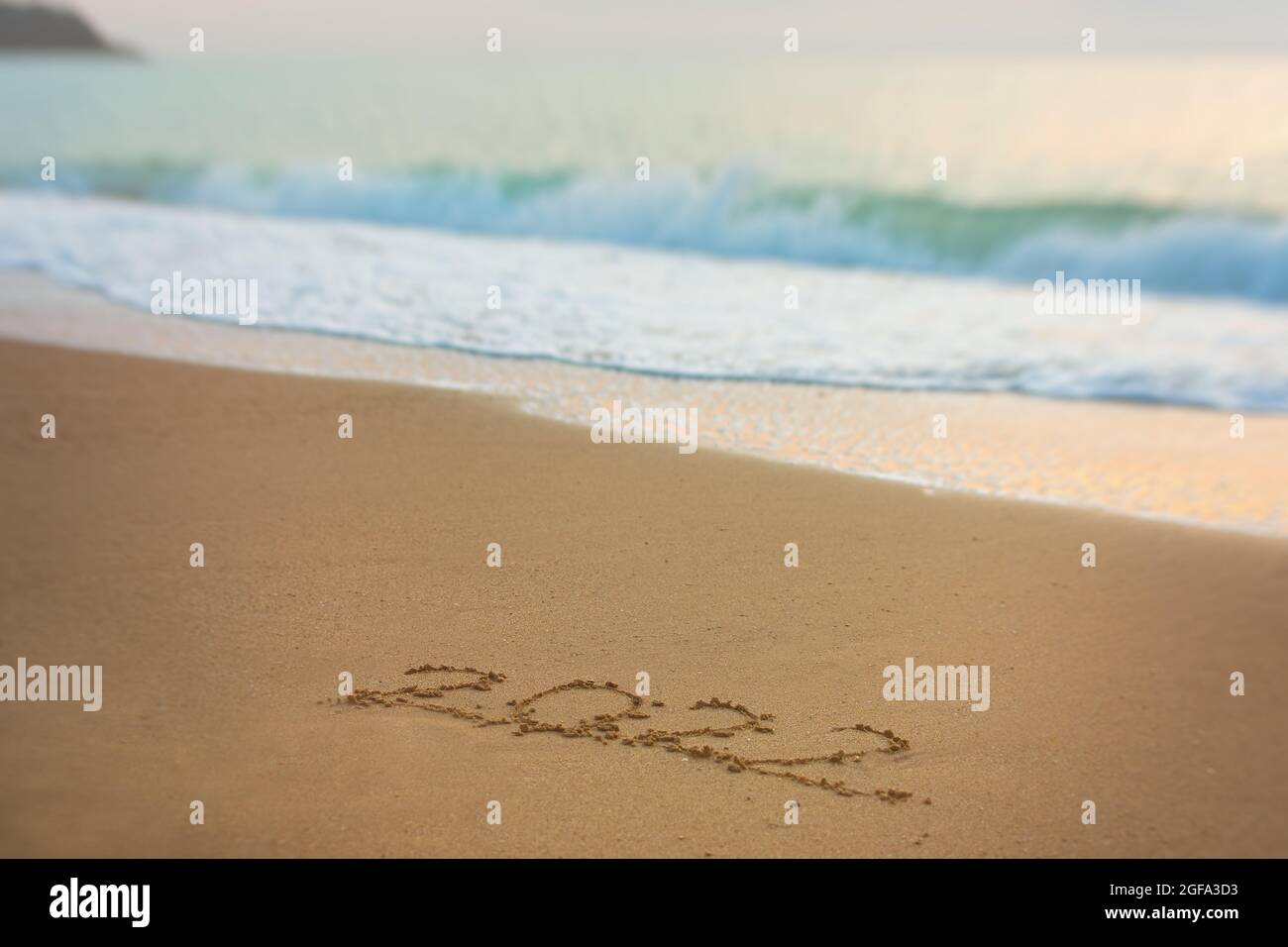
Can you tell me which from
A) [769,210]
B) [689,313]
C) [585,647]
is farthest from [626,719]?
[769,210]

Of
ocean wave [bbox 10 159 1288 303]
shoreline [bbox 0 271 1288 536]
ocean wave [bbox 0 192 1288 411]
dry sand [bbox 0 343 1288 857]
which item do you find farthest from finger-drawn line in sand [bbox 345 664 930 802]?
ocean wave [bbox 10 159 1288 303]

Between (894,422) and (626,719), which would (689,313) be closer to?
(894,422)

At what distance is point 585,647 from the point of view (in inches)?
208

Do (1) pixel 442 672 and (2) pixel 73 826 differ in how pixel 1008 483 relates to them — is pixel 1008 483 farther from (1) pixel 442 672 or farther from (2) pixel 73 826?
(2) pixel 73 826

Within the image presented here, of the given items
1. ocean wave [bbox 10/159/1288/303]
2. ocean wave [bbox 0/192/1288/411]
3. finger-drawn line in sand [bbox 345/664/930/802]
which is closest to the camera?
finger-drawn line in sand [bbox 345/664/930/802]

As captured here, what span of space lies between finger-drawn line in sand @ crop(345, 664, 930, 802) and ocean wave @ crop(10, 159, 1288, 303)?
1162 centimetres

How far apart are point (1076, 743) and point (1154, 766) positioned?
0.28 m

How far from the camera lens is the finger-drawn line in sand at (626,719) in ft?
14.6

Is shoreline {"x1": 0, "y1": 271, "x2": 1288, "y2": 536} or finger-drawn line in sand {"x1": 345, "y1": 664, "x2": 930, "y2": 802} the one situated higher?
shoreline {"x1": 0, "y1": 271, "x2": 1288, "y2": 536}

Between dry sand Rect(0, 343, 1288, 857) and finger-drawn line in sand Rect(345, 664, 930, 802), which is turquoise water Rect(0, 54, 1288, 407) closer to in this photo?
dry sand Rect(0, 343, 1288, 857)

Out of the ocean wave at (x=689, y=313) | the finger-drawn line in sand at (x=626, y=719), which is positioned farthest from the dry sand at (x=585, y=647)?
the ocean wave at (x=689, y=313)

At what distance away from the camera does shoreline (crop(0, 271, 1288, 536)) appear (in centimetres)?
719

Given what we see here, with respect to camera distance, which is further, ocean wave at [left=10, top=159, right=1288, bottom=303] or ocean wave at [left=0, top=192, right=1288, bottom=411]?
ocean wave at [left=10, top=159, right=1288, bottom=303]

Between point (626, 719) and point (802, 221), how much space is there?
1436cm
